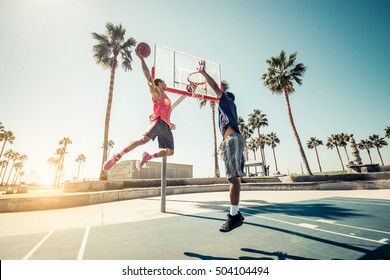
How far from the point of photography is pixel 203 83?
906 centimetres

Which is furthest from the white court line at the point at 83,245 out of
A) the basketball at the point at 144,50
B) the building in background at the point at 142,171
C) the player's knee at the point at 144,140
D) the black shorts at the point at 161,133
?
the building in background at the point at 142,171

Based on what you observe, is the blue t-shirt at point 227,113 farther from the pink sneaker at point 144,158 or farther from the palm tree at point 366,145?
the palm tree at point 366,145

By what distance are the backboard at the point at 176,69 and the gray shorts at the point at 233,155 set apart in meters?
4.91

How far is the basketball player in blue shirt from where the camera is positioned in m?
3.34

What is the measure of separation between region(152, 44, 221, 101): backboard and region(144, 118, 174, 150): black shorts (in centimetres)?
380

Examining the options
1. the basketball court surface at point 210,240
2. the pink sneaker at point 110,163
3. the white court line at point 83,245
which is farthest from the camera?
the pink sneaker at point 110,163

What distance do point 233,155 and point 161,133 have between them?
181 cm

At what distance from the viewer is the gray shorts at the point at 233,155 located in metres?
3.33

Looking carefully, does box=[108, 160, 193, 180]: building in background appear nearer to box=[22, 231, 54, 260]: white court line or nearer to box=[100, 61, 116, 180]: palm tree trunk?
box=[100, 61, 116, 180]: palm tree trunk

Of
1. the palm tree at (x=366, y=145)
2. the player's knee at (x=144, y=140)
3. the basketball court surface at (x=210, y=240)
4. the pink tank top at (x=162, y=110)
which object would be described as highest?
the palm tree at (x=366, y=145)
